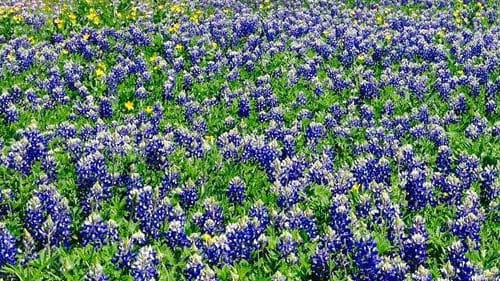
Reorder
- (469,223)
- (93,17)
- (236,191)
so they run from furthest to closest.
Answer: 1. (93,17)
2. (236,191)
3. (469,223)

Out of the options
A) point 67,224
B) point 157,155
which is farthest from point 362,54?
point 67,224

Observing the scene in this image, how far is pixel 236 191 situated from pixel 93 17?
24.4ft

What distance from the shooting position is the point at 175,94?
8.91 metres

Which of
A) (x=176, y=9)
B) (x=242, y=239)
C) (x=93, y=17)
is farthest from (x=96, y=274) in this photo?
(x=176, y=9)

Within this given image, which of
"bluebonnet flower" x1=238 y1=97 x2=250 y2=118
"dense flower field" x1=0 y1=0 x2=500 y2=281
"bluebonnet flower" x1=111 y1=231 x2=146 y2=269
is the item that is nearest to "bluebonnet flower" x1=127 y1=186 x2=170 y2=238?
"dense flower field" x1=0 y1=0 x2=500 y2=281

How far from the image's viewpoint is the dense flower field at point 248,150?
4.90m

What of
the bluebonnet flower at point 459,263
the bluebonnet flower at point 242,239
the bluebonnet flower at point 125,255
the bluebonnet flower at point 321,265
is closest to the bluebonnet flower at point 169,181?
the bluebonnet flower at point 242,239

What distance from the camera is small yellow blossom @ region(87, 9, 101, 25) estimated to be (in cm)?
1243

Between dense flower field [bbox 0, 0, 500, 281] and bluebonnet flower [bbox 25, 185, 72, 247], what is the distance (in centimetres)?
1

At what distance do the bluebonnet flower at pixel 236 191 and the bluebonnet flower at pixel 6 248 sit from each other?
5.65ft

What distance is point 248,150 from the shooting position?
675cm

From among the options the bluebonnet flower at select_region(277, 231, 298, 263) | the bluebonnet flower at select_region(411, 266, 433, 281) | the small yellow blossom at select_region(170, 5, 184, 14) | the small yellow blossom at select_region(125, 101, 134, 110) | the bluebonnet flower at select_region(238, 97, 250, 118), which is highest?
the bluebonnet flower at select_region(411, 266, 433, 281)

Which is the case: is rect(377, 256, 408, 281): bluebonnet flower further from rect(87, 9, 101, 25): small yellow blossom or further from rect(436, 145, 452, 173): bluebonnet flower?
rect(87, 9, 101, 25): small yellow blossom

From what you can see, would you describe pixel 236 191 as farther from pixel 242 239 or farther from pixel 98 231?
pixel 98 231
